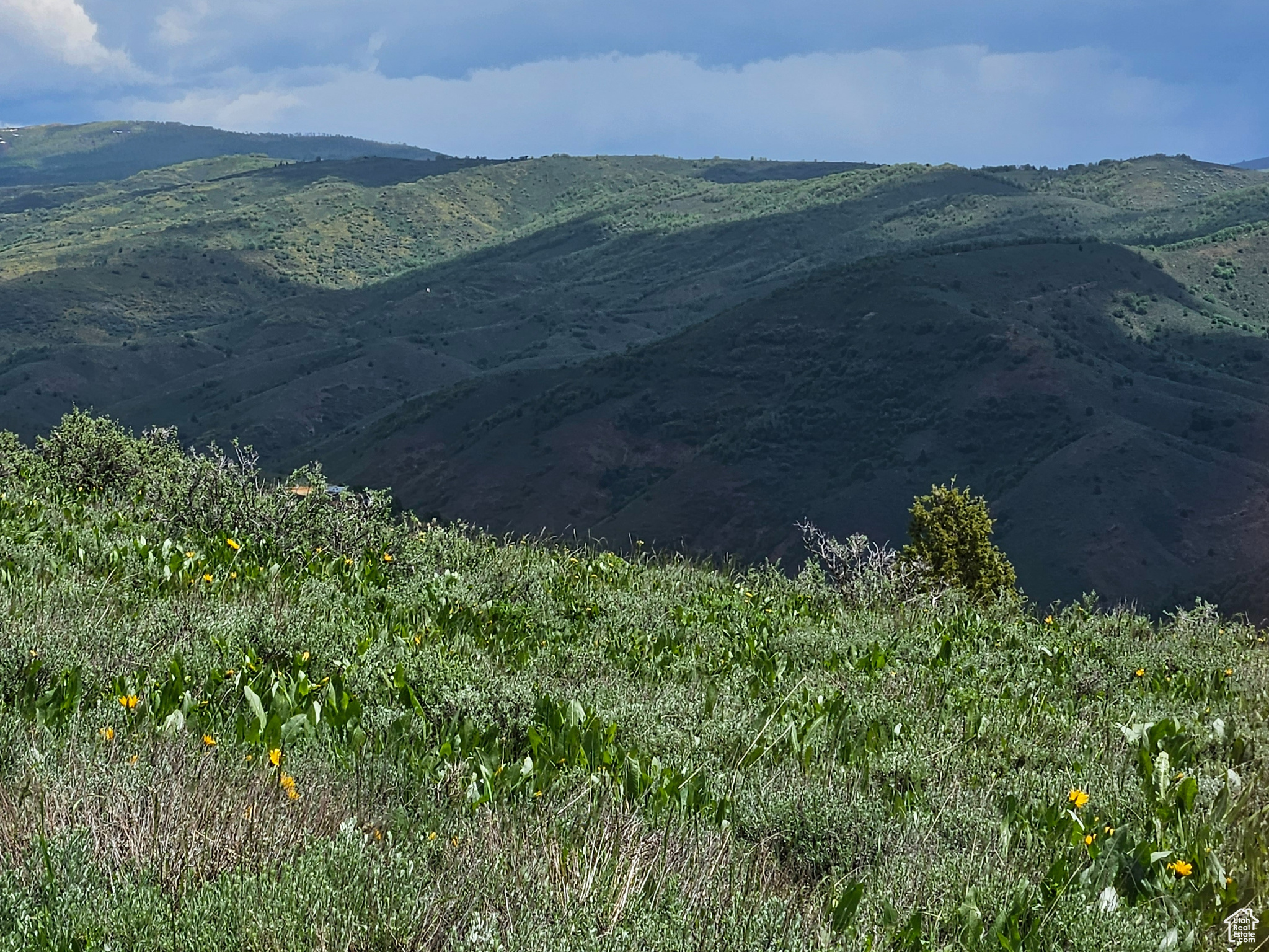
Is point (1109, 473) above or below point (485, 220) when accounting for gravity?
below

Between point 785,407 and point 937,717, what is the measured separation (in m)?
56.8

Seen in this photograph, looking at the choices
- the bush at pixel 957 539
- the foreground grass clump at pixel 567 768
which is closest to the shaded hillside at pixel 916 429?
the bush at pixel 957 539

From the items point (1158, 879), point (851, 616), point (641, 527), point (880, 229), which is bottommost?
point (641, 527)

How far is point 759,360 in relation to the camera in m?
65.5

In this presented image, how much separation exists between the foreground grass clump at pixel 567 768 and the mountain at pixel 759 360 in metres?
11.4

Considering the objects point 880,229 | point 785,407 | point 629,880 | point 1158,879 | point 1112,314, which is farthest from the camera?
point 880,229

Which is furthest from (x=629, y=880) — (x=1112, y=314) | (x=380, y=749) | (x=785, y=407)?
(x=1112, y=314)

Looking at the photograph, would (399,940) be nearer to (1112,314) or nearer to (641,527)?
(641,527)

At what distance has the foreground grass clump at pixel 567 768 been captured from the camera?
2.05 meters

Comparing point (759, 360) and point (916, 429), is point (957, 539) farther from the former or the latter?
point (759, 360)

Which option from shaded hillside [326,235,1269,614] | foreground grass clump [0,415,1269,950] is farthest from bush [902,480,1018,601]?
shaded hillside [326,235,1269,614]

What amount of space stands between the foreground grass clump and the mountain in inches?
451

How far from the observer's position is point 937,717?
3908 mm

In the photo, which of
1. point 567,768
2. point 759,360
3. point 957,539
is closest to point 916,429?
point 759,360
